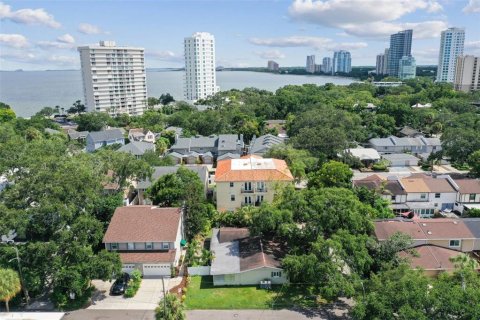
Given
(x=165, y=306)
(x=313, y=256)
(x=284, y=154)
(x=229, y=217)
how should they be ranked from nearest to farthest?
(x=165, y=306) < (x=313, y=256) < (x=229, y=217) < (x=284, y=154)

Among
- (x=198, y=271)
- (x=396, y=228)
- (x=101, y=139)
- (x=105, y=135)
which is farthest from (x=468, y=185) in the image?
(x=105, y=135)

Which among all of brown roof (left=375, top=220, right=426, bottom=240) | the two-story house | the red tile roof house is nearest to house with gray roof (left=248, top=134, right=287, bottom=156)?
the two-story house

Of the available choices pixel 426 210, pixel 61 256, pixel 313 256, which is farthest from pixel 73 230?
pixel 426 210

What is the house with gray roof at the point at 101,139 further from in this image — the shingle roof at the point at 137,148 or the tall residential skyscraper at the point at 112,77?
the tall residential skyscraper at the point at 112,77

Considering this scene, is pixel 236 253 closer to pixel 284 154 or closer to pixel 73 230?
pixel 73 230

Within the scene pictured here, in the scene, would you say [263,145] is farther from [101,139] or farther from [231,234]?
[101,139]

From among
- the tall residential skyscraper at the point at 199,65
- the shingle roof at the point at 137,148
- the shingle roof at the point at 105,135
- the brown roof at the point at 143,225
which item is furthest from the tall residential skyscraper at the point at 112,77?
the brown roof at the point at 143,225

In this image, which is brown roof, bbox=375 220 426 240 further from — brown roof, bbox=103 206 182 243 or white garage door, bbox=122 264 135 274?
white garage door, bbox=122 264 135 274
